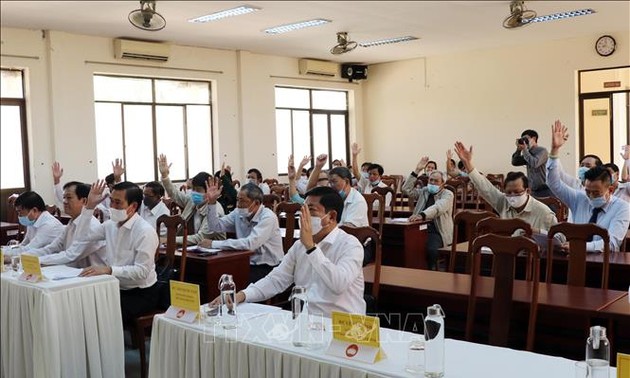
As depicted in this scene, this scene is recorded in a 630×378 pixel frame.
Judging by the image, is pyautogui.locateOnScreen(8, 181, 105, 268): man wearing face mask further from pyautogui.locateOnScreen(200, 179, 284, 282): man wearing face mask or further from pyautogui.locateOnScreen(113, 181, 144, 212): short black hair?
pyautogui.locateOnScreen(200, 179, 284, 282): man wearing face mask

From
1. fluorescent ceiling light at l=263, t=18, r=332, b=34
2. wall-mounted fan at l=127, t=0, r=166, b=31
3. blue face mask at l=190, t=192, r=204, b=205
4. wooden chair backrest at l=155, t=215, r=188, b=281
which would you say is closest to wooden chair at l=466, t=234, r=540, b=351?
wooden chair backrest at l=155, t=215, r=188, b=281

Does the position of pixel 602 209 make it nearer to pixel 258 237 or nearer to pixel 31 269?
pixel 258 237

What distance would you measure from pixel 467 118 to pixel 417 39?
7.13 feet

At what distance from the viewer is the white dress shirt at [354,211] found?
15.7 ft

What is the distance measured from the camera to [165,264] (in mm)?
3936

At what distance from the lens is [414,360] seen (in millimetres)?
1738

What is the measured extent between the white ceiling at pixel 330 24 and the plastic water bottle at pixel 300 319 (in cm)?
533

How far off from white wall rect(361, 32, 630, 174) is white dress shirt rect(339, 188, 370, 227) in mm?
6211

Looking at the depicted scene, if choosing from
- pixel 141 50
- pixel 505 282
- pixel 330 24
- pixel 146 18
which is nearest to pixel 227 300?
pixel 505 282

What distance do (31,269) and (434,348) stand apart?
2121 millimetres

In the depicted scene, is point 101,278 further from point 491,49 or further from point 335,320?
point 491,49

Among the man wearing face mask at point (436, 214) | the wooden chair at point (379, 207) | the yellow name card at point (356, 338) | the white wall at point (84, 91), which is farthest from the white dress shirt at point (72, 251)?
the white wall at point (84, 91)

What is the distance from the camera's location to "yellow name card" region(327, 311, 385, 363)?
1.80 m

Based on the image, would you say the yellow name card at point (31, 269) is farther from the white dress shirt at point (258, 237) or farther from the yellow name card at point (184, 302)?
the white dress shirt at point (258, 237)
